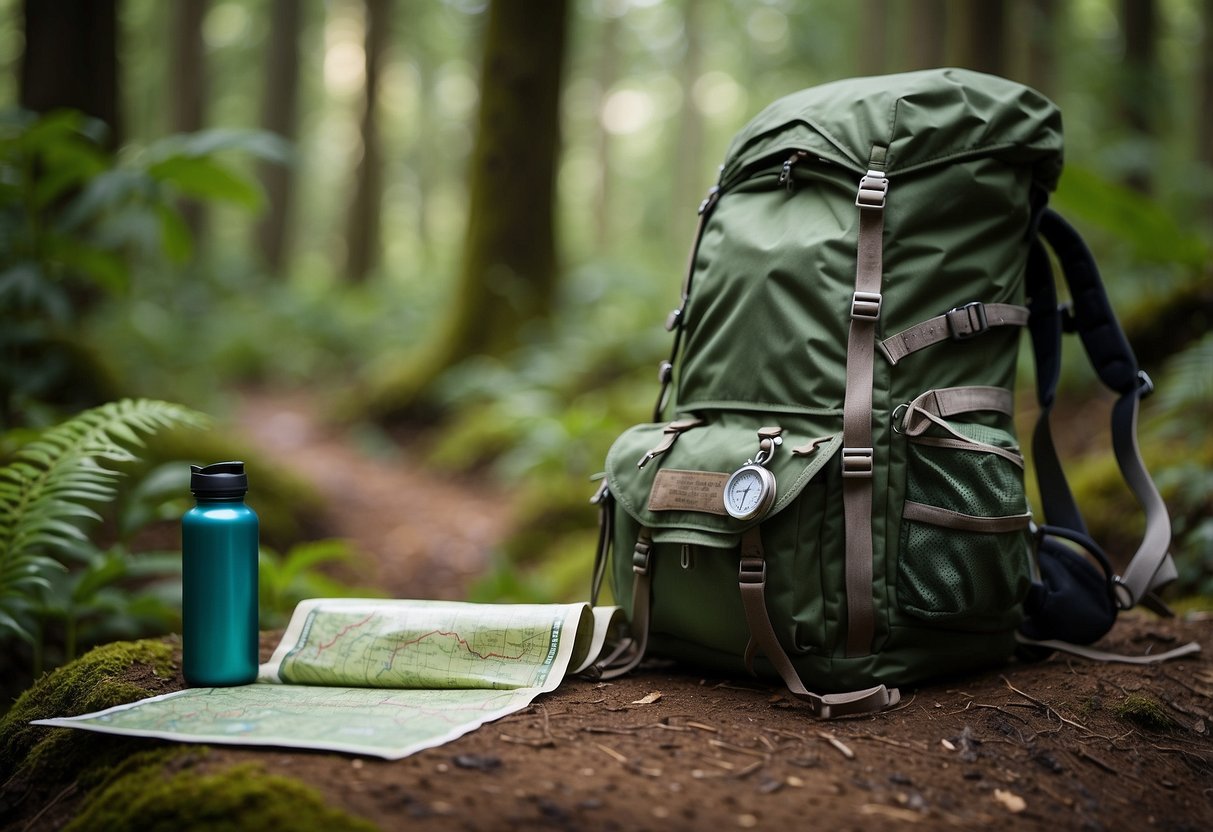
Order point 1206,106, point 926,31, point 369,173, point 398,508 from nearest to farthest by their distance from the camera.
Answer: point 398,508, point 926,31, point 1206,106, point 369,173

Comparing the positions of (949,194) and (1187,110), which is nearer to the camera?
(949,194)

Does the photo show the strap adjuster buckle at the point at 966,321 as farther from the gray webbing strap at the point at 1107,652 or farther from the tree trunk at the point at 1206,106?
the tree trunk at the point at 1206,106

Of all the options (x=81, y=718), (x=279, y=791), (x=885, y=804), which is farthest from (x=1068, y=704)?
(x=81, y=718)

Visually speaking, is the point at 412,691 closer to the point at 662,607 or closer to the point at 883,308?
the point at 662,607

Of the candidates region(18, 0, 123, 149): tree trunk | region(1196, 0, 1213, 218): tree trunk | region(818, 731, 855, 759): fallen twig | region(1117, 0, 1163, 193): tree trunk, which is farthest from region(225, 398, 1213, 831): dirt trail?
region(1196, 0, 1213, 218): tree trunk

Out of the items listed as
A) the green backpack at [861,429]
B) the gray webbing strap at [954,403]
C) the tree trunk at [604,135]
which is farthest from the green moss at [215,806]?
the tree trunk at [604,135]

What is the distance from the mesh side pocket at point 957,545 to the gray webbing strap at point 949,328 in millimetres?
258

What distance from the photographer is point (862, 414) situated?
2246 mm

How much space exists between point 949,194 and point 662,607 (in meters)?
1.38

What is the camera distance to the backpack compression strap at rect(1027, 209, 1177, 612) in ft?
8.96

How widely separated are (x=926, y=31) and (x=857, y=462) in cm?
645

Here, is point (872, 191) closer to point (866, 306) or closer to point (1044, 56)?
point (866, 306)

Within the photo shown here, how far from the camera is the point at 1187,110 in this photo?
15609 millimetres

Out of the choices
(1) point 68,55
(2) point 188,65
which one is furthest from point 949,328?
(2) point 188,65
